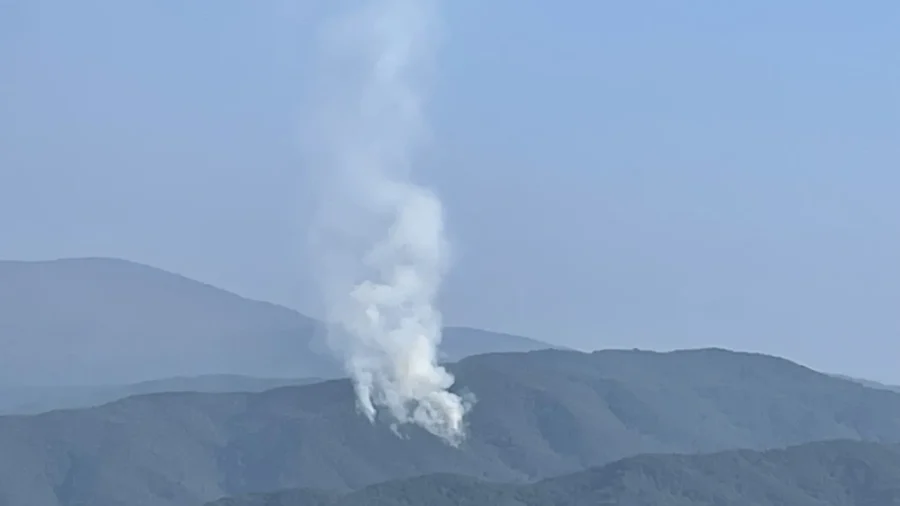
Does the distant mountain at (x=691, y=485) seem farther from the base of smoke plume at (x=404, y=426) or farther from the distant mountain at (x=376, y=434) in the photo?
the base of smoke plume at (x=404, y=426)

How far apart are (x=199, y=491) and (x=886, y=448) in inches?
1841

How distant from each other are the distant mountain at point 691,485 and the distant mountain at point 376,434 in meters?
22.3

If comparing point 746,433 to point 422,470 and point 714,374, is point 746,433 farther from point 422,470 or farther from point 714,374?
point 422,470

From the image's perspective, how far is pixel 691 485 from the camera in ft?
286

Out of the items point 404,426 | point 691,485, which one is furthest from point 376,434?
point 691,485

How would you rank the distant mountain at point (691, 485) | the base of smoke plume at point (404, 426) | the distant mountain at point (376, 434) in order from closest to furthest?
the distant mountain at point (691, 485)
the distant mountain at point (376, 434)
the base of smoke plume at point (404, 426)

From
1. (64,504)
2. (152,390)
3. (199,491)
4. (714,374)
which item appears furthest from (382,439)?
(152,390)

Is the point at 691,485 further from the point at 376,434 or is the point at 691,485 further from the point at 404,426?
the point at 404,426

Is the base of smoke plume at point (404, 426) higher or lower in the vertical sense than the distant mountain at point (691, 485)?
higher

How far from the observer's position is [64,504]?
353ft

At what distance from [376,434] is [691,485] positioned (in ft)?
115

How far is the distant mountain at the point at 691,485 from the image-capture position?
82312mm

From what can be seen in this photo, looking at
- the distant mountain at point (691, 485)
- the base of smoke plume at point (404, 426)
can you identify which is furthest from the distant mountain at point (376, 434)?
the distant mountain at point (691, 485)

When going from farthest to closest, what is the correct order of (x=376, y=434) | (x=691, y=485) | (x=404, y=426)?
1. (x=404, y=426)
2. (x=376, y=434)
3. (x=691, y=485)
